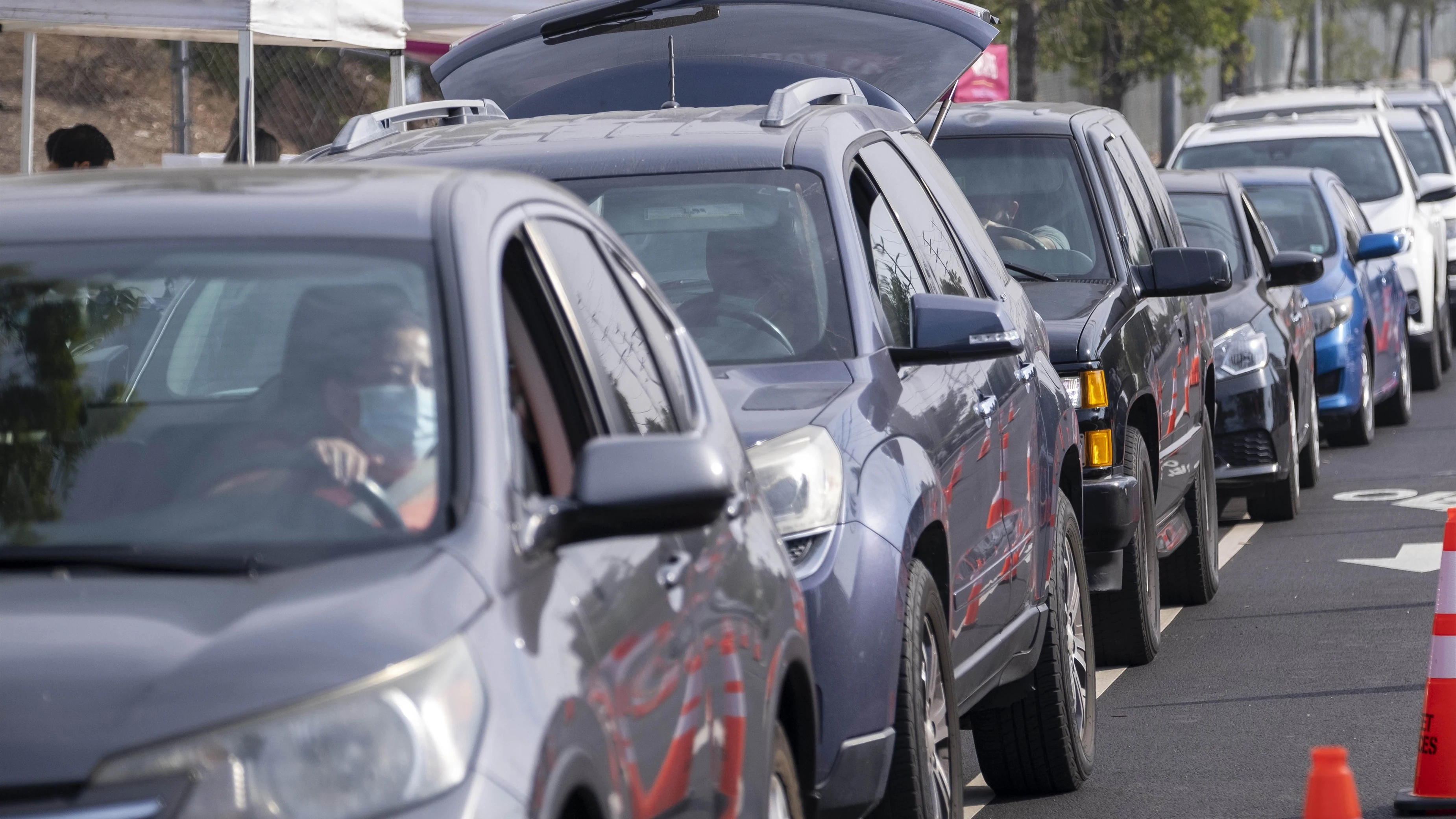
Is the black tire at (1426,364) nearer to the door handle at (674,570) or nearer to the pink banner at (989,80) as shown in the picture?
the pink banner at (989,80)

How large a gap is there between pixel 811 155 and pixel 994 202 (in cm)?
364

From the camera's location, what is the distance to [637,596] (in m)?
3.34

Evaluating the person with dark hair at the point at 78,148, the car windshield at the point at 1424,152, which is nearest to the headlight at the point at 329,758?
the person with dark hair at the point at 78,148

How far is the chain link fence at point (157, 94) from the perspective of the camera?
19.5 meters

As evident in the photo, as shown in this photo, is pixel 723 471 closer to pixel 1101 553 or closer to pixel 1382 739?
pixel 1382 739

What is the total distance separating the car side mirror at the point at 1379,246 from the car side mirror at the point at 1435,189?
4199 millimetres

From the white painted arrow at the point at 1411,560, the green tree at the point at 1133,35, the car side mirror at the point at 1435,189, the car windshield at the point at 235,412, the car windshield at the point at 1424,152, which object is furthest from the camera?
the green tree at the point at 1133,35

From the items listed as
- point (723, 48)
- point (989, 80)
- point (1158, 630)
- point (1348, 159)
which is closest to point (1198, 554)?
point (1158, 630)

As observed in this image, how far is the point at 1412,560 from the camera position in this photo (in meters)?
10.8

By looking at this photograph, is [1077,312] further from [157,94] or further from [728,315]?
[157,94]

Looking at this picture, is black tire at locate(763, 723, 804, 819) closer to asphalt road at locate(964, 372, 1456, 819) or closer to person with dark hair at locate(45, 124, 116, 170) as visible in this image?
asphalt road at locate(964, 372, 1456, 819)

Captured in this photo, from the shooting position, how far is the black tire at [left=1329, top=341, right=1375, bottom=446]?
15.4 metres

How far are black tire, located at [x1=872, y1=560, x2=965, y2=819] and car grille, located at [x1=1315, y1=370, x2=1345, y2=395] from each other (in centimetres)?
1003

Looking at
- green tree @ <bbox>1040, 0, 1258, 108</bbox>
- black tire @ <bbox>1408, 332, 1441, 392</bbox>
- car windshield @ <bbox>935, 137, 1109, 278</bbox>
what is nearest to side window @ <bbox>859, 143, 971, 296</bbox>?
car windshield @ <bbox>935, 137, 1109, 278</bbox>
